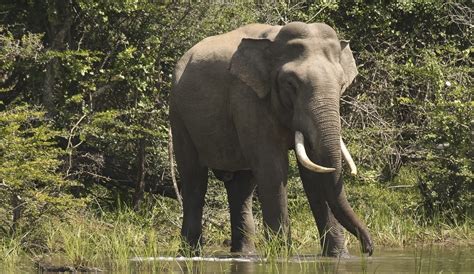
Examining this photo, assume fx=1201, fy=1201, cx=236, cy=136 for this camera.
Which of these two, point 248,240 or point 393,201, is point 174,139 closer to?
point 248,240

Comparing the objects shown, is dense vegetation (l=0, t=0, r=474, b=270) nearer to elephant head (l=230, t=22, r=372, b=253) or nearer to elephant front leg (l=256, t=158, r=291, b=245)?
elephant front leg (l=256, t=158, r=291, b=245)

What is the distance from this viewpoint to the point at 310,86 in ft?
39.2

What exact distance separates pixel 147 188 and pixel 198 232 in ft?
11.3

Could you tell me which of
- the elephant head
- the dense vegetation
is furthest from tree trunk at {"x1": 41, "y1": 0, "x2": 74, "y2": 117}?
the elephant head

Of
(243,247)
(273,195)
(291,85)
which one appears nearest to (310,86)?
(291,85)

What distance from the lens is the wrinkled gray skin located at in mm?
11953

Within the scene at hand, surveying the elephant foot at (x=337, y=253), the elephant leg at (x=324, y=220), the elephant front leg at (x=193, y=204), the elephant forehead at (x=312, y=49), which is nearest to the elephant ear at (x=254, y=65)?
the elephant forehead at (x=312, y=49)

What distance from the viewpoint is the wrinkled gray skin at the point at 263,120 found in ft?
39.2

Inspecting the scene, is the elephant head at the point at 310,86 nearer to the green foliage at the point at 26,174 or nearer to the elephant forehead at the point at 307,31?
the elephant forehead at the point at 307,31

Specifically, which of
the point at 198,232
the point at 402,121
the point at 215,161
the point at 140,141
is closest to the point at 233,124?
the point at 215,161

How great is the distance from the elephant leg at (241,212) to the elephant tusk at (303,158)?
2.09 m

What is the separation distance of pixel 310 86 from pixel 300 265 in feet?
6.66

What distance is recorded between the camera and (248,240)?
1391 centimetres

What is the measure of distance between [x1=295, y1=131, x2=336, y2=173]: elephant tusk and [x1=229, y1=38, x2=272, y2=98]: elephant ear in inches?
32.1
